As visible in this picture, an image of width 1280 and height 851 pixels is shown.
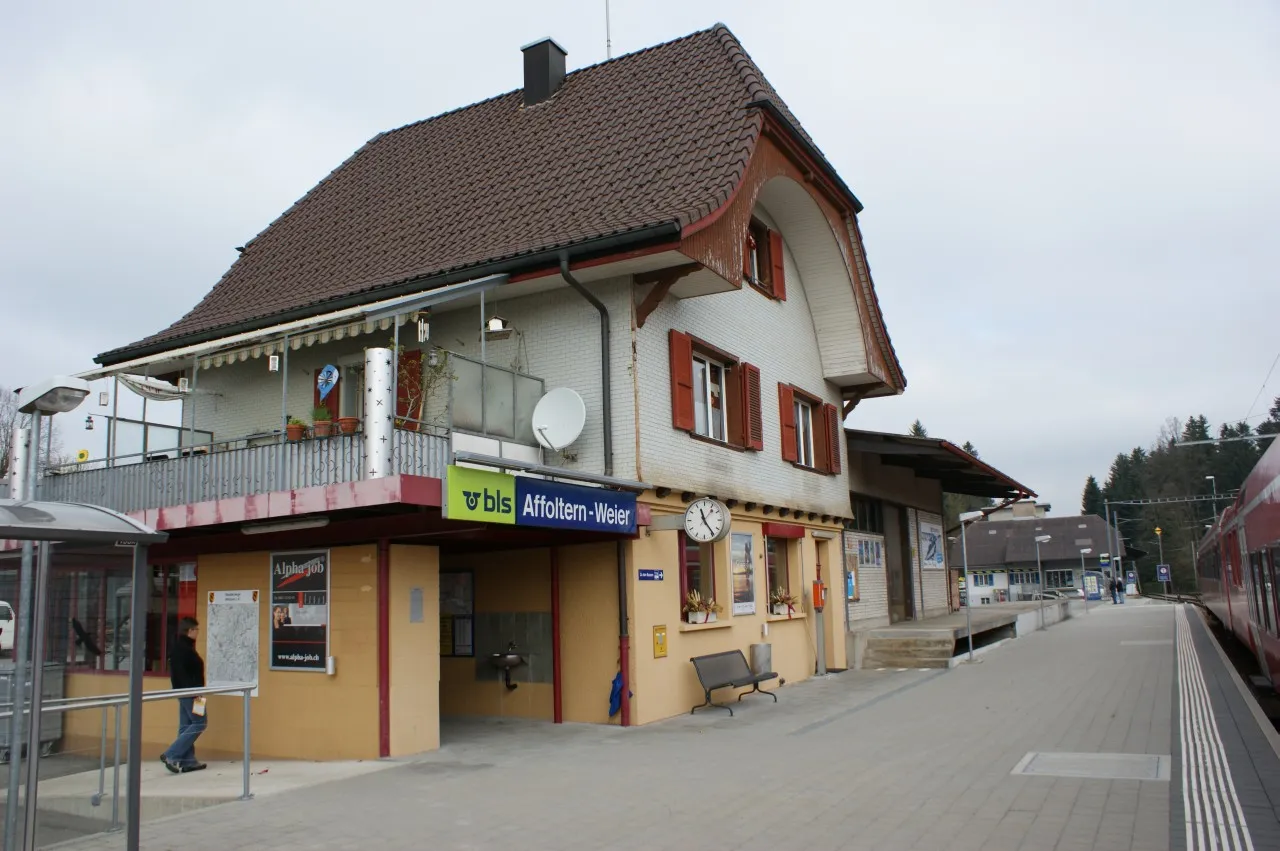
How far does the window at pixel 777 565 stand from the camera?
16953 millimetres

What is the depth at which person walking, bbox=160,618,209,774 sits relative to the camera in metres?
10.2

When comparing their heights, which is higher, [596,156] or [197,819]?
[596,156]

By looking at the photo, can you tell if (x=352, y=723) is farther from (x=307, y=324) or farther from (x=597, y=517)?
(x=307, y=324)

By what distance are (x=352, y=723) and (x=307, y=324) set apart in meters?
4.29

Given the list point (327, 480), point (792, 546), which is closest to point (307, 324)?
point (327, 480)

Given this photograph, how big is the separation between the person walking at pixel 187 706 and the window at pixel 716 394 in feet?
21.0

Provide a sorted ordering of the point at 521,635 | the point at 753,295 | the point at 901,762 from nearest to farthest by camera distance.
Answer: the point at 901,762 < the point at 521,635 < the point at 753,295

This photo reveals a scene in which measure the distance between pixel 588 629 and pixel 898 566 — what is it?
15218 mm

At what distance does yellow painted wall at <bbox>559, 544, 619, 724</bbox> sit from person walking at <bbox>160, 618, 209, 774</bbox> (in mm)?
4256

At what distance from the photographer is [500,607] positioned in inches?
529

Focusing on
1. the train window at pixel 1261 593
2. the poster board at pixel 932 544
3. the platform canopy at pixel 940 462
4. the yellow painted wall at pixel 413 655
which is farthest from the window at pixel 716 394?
the poster board at pixel 932 544

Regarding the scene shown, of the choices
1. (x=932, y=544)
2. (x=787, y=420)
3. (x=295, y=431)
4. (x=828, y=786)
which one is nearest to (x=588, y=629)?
(x=295, y=431)

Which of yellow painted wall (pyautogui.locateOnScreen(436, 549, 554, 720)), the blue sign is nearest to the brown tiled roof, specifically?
the blue sign

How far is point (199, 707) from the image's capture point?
10117mm
